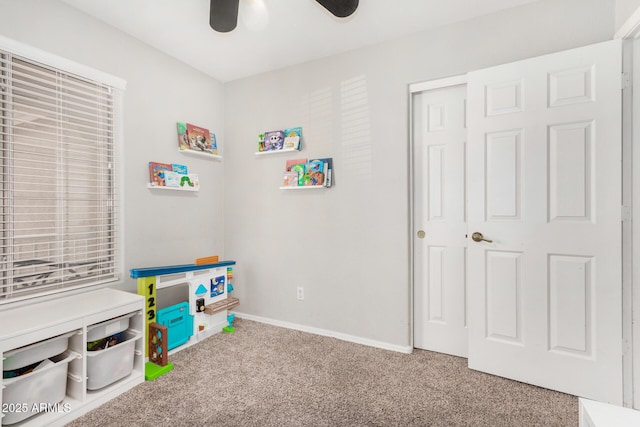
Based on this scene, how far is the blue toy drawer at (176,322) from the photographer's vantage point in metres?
2.30

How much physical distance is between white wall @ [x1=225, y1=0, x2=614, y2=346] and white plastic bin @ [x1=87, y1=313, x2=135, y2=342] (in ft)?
4.16

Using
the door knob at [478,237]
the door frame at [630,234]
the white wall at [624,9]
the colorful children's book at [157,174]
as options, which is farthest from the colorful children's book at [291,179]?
the white wall at [624,9]

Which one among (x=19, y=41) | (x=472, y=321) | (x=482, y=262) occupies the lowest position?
(x=472, y=321)

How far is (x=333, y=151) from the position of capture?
2637mm

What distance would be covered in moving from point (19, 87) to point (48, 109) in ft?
0.53

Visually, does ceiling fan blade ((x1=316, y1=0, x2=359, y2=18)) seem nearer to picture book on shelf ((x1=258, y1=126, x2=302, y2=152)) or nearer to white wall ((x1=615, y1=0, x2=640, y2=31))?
picture book on shelf ((x1=258, y1=126, x2=302, y2=152))

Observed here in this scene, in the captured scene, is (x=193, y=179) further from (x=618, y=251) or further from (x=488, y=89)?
(x=618, y=251)

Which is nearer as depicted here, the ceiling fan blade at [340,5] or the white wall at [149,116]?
the ceiling fan blade at [340,5]

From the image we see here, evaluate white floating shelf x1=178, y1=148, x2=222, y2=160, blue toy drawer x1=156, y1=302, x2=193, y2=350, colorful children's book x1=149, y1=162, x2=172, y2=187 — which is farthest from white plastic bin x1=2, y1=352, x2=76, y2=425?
white floating shelf x1=178, y1=148, x2=222, y2=160

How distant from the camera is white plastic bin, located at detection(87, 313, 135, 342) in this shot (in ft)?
5.74

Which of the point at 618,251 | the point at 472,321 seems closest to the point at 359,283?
the point at 472,321

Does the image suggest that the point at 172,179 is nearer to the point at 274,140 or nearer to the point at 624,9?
the point at 274,140

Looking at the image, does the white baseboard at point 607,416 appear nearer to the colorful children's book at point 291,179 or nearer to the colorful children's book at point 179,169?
the colorful children's book at point 291,179

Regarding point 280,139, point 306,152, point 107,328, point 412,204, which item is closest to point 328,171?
point 306,152
